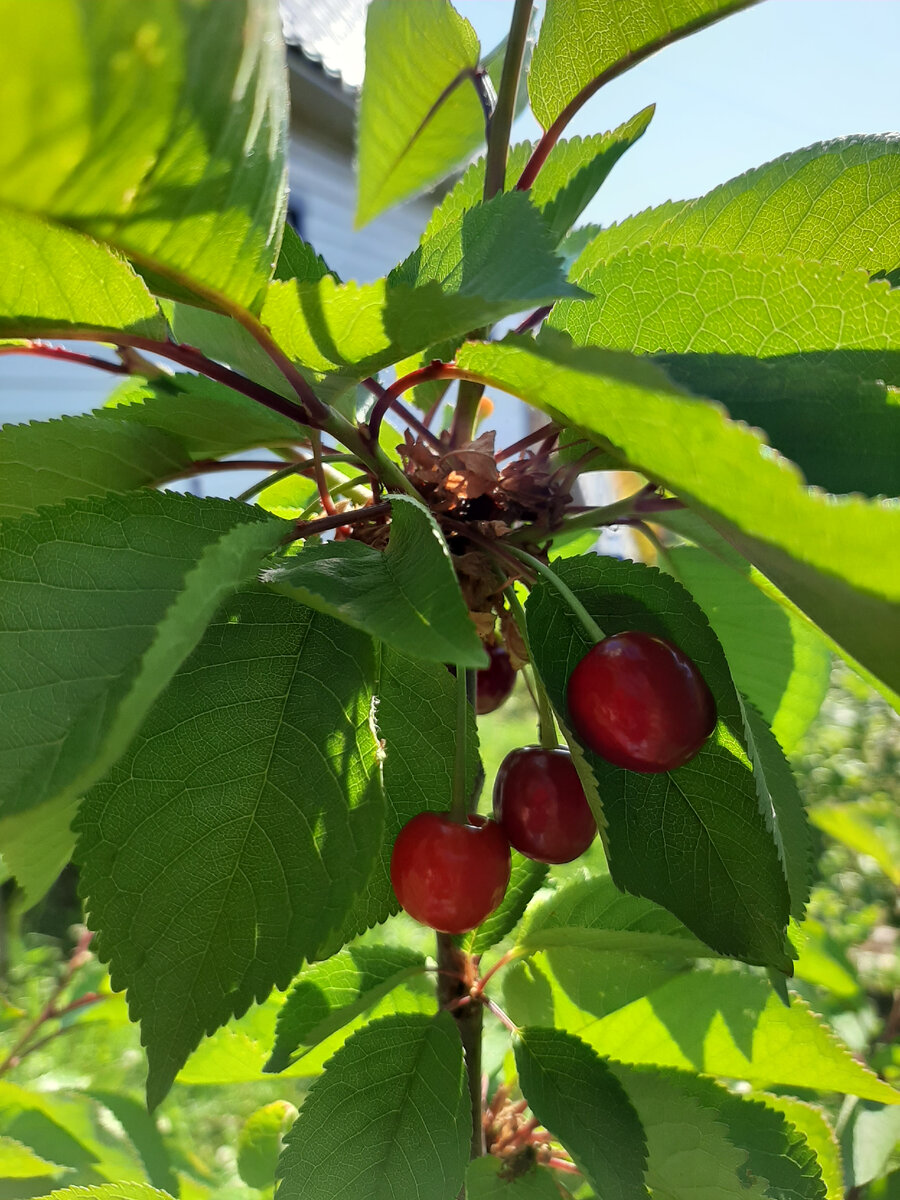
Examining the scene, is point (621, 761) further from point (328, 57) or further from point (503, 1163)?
point (328, 57)

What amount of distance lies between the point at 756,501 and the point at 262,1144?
0.96 meters

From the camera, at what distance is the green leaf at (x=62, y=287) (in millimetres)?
388

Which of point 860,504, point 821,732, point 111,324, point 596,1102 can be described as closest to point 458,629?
point 860,504

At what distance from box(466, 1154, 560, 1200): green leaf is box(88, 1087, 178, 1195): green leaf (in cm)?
49

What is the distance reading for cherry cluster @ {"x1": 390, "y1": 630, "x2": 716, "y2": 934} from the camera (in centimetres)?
47

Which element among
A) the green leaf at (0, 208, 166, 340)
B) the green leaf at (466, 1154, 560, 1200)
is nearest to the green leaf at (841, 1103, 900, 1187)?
the green leaf at (466, 1154, 560, 1200)

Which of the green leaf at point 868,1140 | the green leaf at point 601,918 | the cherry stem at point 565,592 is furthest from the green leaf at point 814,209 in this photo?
the green leaf at point 868,1140

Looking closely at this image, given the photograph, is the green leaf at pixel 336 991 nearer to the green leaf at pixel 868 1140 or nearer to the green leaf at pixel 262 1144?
the green leaf at pixel 262 1144

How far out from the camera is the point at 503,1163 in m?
0.67

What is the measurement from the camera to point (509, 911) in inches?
28.8

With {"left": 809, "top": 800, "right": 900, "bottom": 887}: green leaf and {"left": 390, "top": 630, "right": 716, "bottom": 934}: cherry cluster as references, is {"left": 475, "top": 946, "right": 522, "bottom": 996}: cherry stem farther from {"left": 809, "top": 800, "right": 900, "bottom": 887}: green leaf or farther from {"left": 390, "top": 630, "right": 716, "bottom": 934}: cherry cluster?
{"left": 809, "top": 800, "right": 900, "bottom": 887}: green leaf

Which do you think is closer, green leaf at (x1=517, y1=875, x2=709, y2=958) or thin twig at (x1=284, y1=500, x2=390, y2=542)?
thin twig at (x1=284, y1=500, x2=390, y2=542)

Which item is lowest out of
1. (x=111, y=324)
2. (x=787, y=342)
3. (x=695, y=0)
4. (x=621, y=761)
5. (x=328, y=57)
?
(x=621, y=761)

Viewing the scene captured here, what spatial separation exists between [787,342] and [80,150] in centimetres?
32
